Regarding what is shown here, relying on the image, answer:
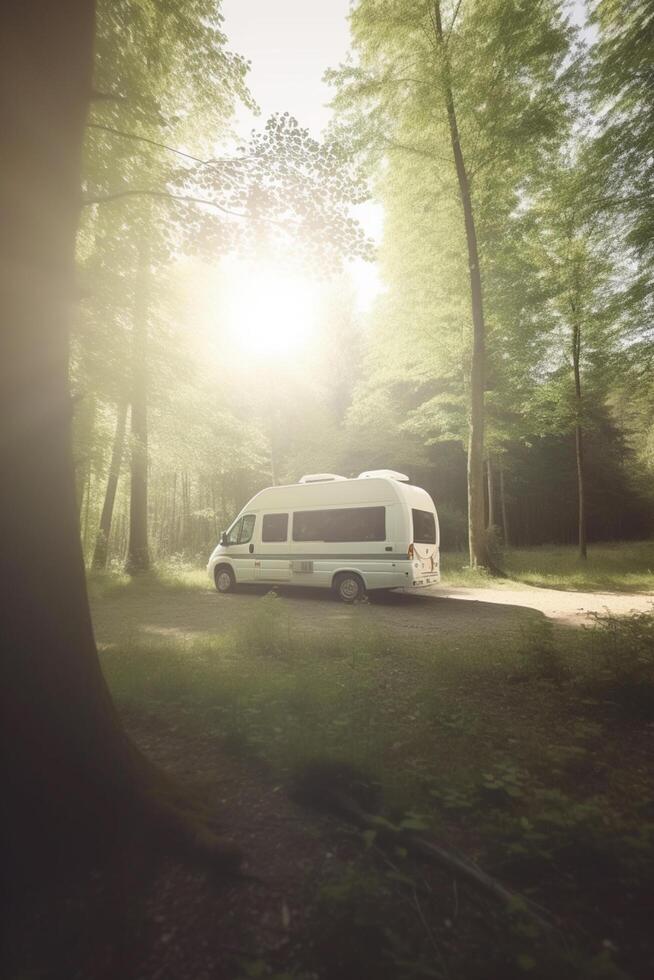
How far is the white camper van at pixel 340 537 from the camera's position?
10.3m

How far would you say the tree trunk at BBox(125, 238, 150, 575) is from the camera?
39.0ft

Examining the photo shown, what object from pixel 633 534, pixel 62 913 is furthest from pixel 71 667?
pixel 633 534

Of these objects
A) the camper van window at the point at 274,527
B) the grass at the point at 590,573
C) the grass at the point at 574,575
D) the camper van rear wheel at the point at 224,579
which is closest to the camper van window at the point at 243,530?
the camper van window at the point at 274,527

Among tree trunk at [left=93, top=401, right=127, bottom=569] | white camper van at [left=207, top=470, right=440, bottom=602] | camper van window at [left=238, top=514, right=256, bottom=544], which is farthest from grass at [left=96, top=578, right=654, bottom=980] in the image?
tree trunk at [left=93, top=401, right=127, bottom=569]

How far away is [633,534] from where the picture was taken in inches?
1292

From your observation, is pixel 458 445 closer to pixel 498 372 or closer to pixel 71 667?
pixel 498 372

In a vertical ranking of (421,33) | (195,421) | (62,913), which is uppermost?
(421,33)

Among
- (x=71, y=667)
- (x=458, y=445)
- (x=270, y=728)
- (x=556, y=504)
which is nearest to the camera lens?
(x=71, y=667)

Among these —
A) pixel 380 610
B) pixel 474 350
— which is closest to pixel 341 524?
pixel 380 610

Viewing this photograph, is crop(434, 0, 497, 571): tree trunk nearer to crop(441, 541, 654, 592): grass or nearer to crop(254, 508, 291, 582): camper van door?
crop(441, 541, 654, 592): grass

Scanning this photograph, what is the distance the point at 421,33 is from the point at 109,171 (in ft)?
37.5

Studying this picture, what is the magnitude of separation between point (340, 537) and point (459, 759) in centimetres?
803

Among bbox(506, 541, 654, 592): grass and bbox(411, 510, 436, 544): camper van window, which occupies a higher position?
bbox(411, 510, 436, 544): camper van window

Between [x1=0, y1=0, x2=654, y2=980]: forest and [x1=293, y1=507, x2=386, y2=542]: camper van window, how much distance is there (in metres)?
1.10
